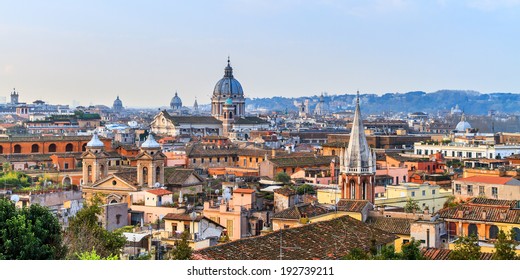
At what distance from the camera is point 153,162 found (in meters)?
13.9

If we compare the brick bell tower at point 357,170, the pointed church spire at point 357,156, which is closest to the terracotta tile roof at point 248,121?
the pointed church spire at point 357,156

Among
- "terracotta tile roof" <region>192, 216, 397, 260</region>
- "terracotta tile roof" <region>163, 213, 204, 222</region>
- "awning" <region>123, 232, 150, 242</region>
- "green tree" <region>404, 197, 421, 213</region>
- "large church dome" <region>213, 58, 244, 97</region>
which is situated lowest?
"green tree" <region>404, 197, 421, 213</region>

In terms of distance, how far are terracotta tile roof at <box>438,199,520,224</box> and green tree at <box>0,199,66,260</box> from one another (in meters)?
4.16

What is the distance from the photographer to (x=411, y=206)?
37.9 feet

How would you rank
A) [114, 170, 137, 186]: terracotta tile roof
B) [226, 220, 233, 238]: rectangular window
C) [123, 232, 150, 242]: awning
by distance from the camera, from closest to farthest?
[123, 232, 150, 242]: awning, [226, 220, 233, 238]: rectangular window, [114, 170, 137, 186]: terracotta tile roof

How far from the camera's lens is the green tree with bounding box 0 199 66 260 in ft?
20.3

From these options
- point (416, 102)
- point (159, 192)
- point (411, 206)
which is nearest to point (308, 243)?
point (411, 206)

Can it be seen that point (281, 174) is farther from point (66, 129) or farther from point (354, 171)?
point (66, 129)

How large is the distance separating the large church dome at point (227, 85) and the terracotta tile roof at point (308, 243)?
Answer: 36.7 metres

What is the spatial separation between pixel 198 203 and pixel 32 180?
650 centimetres

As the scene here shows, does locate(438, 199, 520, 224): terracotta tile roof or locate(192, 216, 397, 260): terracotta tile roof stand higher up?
locate(192, 216, 397, 260): terracotta tile roof

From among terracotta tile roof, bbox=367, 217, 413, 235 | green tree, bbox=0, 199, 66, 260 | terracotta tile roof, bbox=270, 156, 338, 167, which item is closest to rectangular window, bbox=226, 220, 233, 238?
terracotta tile roof, bbox=367, 217, 413, 235

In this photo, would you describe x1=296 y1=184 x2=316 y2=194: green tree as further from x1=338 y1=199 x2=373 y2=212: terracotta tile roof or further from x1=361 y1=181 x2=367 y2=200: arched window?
x1=338 y1=199 x2=373 y2=212: terracotta tile roof

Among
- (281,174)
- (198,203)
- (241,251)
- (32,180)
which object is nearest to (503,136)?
(281,174)
